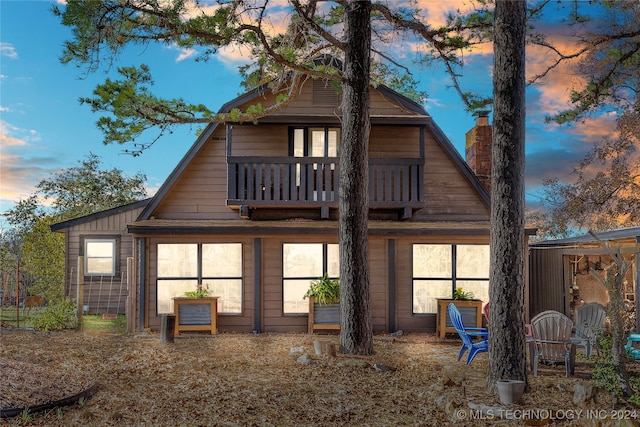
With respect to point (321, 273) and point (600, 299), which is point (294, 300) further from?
point (600, 299)

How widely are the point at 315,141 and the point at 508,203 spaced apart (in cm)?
779

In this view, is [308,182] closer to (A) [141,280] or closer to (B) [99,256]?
(A) [141,280]

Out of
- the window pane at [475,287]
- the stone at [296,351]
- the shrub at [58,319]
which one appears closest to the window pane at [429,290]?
the window pane at [475,287]

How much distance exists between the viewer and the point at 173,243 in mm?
13547

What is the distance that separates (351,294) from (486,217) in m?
5.83

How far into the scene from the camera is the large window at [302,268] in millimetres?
13633

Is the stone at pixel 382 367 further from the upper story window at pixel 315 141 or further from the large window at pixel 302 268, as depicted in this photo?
the upper story window at pixel 315 141

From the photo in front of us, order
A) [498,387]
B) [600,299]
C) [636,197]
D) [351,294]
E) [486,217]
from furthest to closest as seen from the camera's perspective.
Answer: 1. [636,197]
2. [600,299]
3. [486,217]
4. [351,294]
5. [498,387]

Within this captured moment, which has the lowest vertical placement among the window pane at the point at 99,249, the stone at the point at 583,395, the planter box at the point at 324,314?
the stone at the point at 583,395

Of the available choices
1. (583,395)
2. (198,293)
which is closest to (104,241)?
(198,293)

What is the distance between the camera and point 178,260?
13656mm

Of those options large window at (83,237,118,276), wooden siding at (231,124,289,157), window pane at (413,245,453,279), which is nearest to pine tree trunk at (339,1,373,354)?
window pane at (413,245,453,279)

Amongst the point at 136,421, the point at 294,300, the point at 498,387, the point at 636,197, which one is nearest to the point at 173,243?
the point at 294,300

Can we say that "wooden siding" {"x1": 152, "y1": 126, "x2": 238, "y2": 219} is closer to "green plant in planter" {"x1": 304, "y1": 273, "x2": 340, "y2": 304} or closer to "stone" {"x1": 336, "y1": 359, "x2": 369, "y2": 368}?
"green plant in planter" {"x1": 304, "y1": 273, "x2": 340, "y2": 304}
